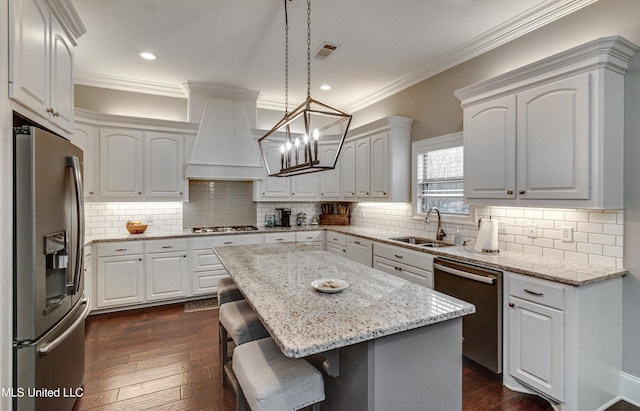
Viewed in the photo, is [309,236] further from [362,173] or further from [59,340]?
[59,340]

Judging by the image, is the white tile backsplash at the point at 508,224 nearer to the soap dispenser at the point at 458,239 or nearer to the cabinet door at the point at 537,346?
the soap dispenser at the point at 458,239

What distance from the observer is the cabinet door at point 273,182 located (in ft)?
16.1

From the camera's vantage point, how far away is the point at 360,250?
13.7ft

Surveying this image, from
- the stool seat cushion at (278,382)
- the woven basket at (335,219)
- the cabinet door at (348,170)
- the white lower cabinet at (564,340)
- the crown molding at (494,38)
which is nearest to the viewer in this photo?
the stool seat cushion at (278,382)

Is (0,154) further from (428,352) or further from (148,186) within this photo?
(148,186)

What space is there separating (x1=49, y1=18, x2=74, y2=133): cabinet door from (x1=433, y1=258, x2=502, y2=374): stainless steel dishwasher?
307 cm

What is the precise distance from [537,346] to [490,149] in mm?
1563

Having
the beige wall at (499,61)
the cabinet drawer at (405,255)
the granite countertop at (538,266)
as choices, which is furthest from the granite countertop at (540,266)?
the beige wall at (499,61)

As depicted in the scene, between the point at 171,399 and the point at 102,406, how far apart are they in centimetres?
43

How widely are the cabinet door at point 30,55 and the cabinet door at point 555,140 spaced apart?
317 cm

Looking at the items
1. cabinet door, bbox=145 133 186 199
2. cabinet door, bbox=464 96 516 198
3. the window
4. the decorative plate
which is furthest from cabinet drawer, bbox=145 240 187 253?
cabinet door, bbox=464 96 516 198

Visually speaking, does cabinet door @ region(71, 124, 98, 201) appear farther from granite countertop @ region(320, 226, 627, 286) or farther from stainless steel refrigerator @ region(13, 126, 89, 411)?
granite countertop @ region(320, 226, 627, 286)

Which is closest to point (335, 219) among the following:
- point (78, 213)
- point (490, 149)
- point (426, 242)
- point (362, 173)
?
point (362, 173)

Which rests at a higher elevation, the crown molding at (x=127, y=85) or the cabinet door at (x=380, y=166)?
the crown molding at (x=127, y=85)
